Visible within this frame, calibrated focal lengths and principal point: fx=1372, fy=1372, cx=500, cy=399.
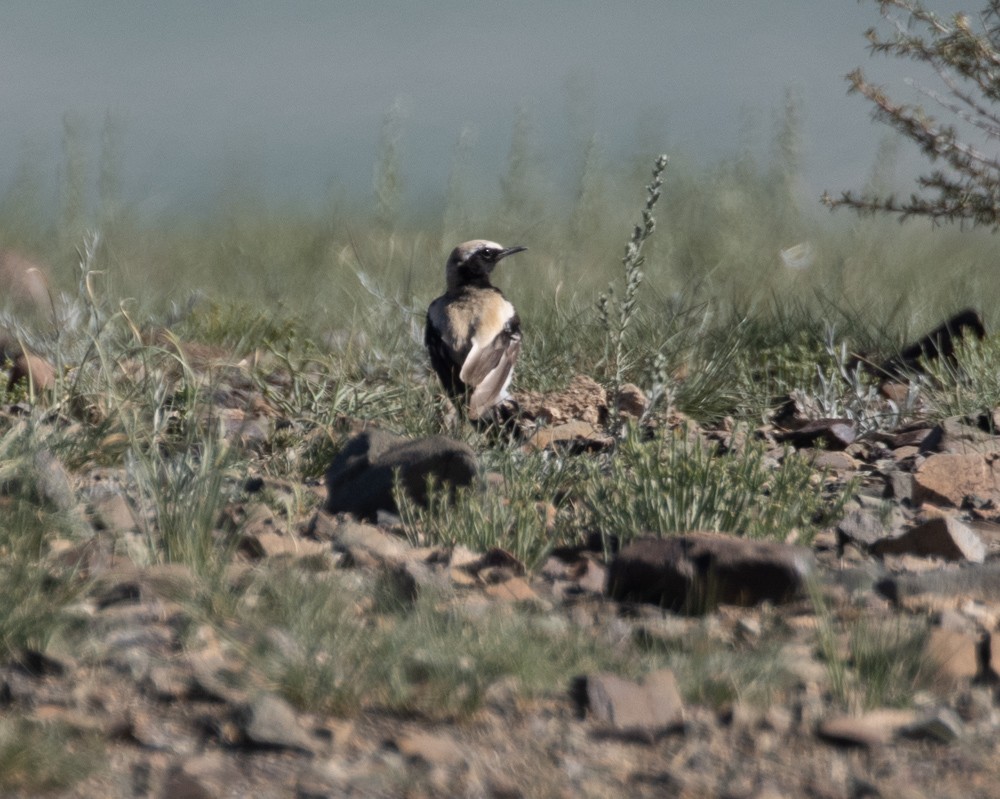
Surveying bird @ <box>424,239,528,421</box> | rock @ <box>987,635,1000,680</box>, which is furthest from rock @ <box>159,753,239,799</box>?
bird @ <box>424,239,528,421</box>

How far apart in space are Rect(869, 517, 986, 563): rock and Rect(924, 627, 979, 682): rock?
1022mm

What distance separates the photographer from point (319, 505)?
4840 mm

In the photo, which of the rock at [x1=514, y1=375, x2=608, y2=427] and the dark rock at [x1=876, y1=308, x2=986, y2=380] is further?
the dark rock at [x1=876, y1=308, x2=986, y2=380]

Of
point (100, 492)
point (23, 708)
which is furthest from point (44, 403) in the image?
point (23, 708)

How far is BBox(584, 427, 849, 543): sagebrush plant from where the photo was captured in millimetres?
4184

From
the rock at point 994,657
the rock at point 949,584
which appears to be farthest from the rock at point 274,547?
the rock at point 994,657

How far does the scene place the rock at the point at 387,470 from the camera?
452cm

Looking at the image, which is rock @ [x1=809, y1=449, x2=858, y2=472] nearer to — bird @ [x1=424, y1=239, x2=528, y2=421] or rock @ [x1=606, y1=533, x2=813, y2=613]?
bird @ [x1=424, y1=239, x2=528, y2=421]

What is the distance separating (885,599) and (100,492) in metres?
2.47

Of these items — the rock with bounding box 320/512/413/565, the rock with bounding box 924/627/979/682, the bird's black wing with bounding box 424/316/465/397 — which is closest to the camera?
the rock with bounding box 924/627/979/682

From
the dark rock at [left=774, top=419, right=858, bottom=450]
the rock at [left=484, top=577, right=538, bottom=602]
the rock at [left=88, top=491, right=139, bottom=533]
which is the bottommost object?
the dark rock at [left=774, top=419, right=858, bottom=450]

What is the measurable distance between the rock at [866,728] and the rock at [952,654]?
0.24 m

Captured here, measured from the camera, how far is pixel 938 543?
13.7 feet

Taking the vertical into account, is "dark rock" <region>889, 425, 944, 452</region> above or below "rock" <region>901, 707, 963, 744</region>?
below
